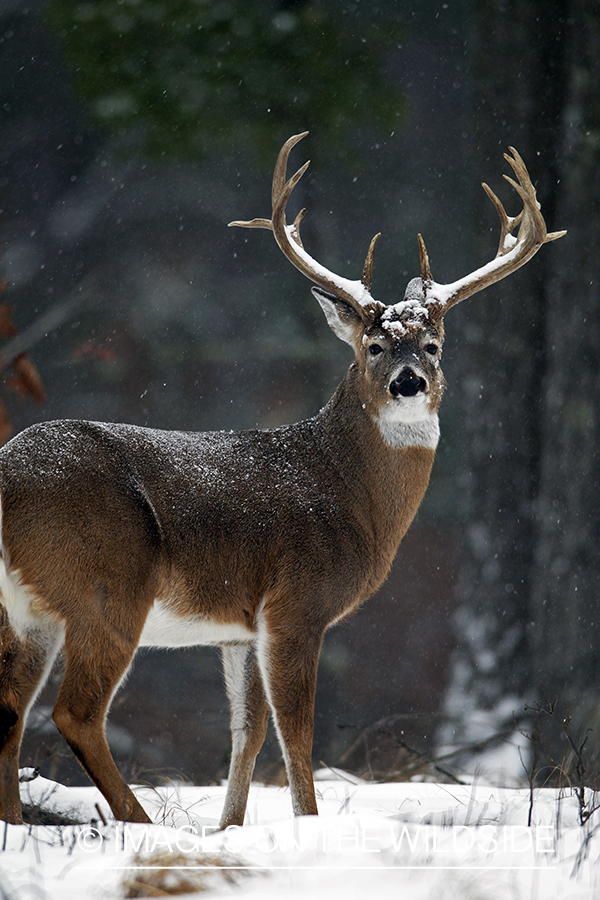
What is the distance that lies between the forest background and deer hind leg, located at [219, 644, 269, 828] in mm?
2958

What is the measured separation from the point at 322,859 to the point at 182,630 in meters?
1.62

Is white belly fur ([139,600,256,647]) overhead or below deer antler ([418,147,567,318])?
below

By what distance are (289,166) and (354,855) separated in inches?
367

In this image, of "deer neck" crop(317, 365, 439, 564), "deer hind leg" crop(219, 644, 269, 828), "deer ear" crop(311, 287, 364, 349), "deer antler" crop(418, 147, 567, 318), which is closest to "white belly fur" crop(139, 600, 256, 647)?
"deer hind leg" crop(219, 644, 269, 828)

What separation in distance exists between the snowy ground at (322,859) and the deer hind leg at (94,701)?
1.22 ft

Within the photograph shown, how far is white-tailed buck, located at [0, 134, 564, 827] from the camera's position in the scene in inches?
152

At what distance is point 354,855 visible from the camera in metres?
2.91

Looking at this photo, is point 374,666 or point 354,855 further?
point 374,666

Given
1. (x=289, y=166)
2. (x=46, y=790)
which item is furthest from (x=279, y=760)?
(x=289, y=166)

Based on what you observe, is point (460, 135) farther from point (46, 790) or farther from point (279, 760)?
point (46, 790)

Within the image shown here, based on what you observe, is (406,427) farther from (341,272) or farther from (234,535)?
(341,272)

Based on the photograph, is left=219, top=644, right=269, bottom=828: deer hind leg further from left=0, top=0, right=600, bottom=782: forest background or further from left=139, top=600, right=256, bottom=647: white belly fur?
left=0, top=0, right=600, bottom=782: forest background

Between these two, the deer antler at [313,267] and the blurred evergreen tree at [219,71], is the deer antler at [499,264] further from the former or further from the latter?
the blurred evergreen tree at [219,71]

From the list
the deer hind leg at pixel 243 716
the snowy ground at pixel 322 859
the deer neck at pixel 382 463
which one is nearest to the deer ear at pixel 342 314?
the deer neck at pixel 382 463
